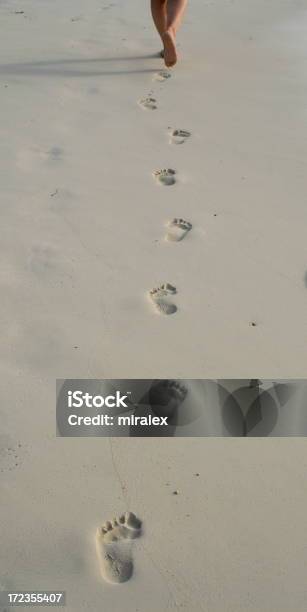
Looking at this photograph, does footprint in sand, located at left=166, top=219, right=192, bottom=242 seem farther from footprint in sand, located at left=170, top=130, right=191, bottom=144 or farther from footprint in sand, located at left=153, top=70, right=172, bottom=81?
footprint in sand, located at left=153, top=70, right=172, bottom=81

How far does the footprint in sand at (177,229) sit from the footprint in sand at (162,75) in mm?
1285

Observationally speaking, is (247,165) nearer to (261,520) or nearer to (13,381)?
(13,381)

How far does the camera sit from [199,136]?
8.27ft

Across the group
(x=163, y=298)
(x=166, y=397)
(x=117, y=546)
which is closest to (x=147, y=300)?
(x=163, y=298)

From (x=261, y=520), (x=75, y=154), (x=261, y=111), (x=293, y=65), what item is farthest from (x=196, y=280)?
(x=293, y=65)

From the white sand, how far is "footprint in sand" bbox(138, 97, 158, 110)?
0.09 ft

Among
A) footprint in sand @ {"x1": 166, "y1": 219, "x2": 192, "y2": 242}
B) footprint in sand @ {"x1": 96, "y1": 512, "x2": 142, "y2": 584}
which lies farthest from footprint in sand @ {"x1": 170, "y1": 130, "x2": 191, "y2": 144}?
footprint in sand @ {"x1": 96, "y1": 512, "x2": 142, "y2": 584}

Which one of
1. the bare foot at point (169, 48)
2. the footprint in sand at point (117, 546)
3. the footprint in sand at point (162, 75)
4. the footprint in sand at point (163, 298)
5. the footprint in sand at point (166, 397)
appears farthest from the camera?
the footprint in sand at point (162, 75)

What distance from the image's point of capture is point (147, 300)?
171 centimetres

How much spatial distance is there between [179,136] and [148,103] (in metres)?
0.35

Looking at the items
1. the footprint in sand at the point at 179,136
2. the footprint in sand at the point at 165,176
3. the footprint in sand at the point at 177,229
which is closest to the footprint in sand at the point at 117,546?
the footprint in sand at the point at 177,229

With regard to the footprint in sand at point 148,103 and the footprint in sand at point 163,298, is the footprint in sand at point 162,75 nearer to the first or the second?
the footprint in sand at point 148,103

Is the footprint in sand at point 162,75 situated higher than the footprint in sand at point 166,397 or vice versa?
the footprint in sand at point 162,75

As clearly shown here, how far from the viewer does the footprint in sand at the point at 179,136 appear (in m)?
2.48
